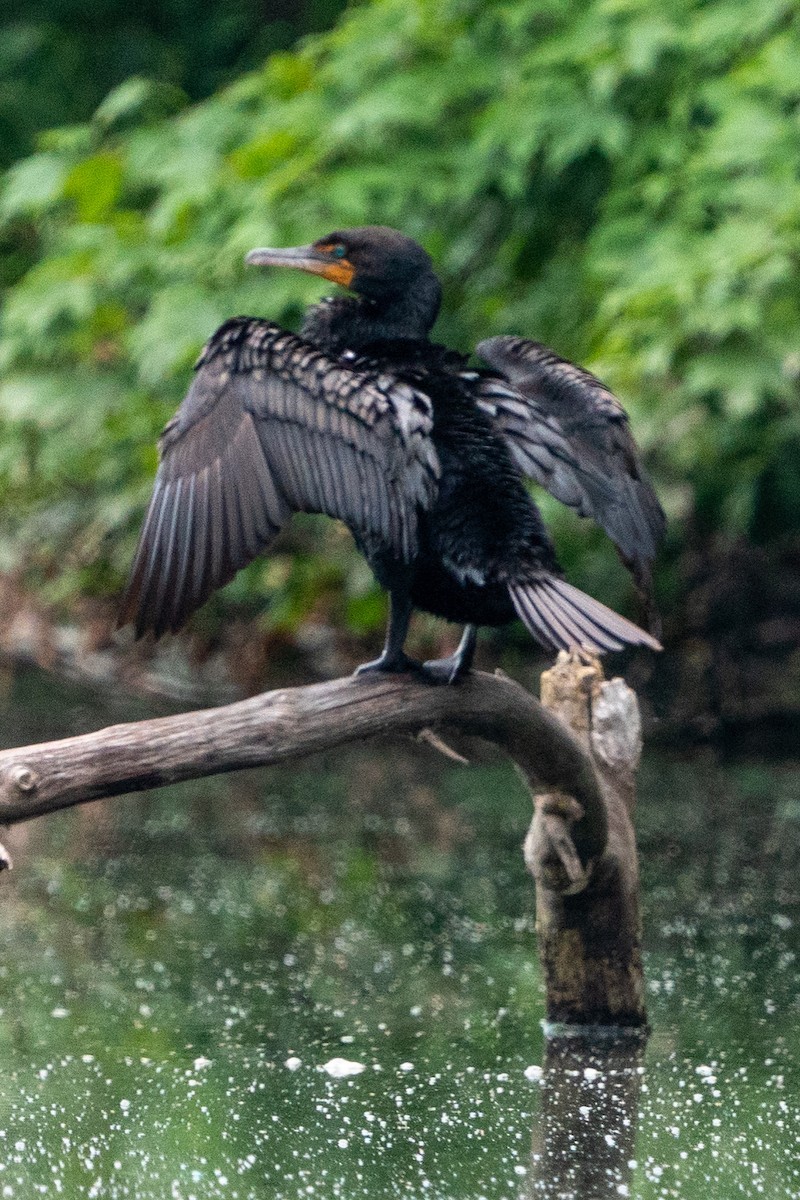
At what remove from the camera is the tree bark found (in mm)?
2967

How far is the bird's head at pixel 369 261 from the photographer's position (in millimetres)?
3793

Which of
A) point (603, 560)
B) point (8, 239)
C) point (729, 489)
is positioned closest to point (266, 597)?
point (603, 560)

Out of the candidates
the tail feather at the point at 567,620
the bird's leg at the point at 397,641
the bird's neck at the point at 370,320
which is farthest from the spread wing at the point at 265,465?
the bird's neck at the point at 370,320

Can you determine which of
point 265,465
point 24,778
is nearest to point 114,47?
point 265,465

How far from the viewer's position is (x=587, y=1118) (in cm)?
353

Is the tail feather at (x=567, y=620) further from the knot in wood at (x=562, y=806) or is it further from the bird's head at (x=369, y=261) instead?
the bird's head at (x=369, y=261)

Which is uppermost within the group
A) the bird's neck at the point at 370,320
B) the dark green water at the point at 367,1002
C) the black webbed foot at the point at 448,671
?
the bird's neck at the point at 370,320

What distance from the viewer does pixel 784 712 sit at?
7.93m

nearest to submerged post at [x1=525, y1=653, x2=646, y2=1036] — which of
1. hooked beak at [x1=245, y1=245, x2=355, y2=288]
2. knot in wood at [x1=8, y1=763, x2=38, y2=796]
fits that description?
hooked beak at [x1=245, y1=245, x2=355, y2=288]

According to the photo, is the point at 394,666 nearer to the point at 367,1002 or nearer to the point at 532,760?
the point at 532,760

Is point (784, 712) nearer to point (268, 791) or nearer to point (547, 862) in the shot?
point (268, 791)

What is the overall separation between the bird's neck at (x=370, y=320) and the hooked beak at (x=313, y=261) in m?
0.07

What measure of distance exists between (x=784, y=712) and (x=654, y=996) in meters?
3.70

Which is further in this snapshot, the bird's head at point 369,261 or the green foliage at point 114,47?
the green foliage at point 114,47
